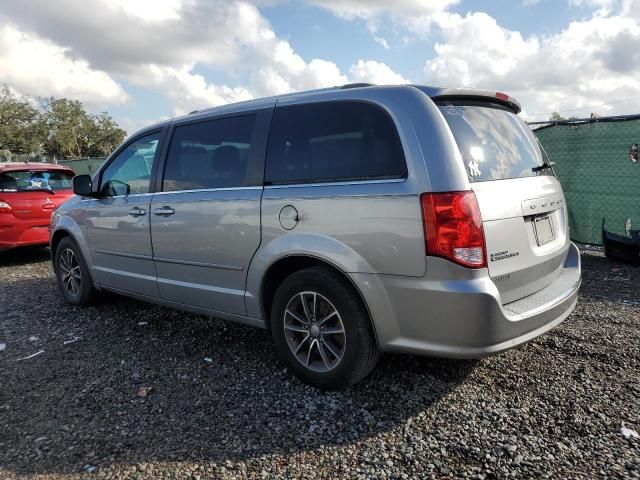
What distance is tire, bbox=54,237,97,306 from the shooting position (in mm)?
4973

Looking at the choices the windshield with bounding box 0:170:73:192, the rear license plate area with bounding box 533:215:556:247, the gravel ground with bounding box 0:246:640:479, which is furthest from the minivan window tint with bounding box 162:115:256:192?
the windshield with bounding box 0:170:73:192

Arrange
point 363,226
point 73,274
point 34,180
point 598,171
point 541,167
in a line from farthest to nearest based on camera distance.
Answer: point 34,180 → point 598,171 → point 73,274 → point 541,167 → point 363,226

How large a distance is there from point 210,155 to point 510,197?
7.24 feet

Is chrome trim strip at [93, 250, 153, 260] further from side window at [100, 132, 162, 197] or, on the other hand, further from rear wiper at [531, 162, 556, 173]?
rear wiper at [531, 162, 556, 173]

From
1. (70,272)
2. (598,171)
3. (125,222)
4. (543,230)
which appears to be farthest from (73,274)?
(598,171)

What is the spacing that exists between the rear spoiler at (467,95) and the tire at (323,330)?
1213mm

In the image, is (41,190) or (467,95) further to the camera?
(41,190)

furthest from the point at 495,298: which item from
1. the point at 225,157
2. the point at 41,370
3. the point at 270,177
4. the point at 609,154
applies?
the point at 609,154

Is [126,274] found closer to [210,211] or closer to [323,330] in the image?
[210,211]

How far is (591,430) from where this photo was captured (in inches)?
101

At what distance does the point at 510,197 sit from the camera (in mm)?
2682

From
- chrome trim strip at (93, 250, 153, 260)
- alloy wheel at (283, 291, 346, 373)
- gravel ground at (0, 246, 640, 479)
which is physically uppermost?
chrome trim strip at (93, 250, 153, 260)

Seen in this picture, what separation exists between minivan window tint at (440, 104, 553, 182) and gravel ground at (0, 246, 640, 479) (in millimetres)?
1364

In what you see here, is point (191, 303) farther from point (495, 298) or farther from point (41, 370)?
point (495, 298)
